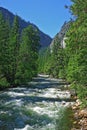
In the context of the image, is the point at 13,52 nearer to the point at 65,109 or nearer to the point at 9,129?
the point at 65,109

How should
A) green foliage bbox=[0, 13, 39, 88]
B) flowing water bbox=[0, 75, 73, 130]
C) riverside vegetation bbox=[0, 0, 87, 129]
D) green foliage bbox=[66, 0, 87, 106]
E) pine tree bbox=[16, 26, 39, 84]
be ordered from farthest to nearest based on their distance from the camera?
1. pine tree bbox=[16, 26, 39, 84]
2. green foliage bbox=[0, 13, 39, 88]
3. flowing water bbox=[0, 75, 73, 130]
4. riverside vegetation bbox=[0, 0, 87, 129]
5. green foliage bbox=[66, 0, 87, 106]

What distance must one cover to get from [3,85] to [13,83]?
810 cm

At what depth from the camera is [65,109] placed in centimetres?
3462

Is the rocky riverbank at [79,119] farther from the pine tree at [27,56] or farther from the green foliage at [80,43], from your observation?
the pine tree at [27,56]

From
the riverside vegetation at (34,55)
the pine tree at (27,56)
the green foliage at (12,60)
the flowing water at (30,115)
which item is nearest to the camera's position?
the riverside vegetation at (34,55)

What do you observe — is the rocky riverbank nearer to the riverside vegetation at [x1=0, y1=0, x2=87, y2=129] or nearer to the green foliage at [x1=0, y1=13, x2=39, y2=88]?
the riverside vegetation at [x1=0, y1=0, x2=87, y2=129]

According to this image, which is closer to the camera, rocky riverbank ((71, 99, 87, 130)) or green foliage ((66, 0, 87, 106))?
green foliage ((66, 0, 87, 106))

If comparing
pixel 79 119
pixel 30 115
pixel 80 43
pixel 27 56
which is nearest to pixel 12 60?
pixel 27 56

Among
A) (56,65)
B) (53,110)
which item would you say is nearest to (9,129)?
(53,110)

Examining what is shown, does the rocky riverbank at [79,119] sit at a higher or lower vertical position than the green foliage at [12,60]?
lower

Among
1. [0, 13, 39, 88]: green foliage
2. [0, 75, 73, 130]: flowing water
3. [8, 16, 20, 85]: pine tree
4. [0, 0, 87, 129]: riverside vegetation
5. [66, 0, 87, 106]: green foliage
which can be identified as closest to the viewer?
[66, 0, 87, 106]: green foliage

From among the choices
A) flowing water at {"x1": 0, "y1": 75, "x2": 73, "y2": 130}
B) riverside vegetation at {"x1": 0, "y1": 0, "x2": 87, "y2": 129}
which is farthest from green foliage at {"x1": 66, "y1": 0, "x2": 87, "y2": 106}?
flowing water at {"x1": 0, "y1": 75, "x2": 73, "y2": 130}

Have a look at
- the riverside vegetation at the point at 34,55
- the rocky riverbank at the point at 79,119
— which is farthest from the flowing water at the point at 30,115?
the riverside vegetation at the point at 34,55

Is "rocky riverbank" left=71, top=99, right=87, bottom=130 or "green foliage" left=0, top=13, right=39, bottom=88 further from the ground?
"green foliage" left=0, top=13, right=39, bottom=88
